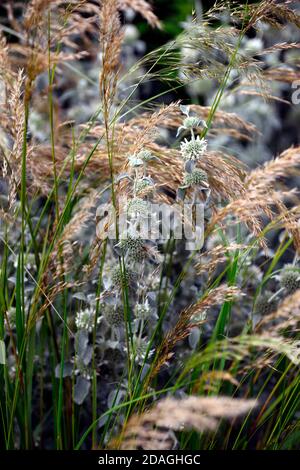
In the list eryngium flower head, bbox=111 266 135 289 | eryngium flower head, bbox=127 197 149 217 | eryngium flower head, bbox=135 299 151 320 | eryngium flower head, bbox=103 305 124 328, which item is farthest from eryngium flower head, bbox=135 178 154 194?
eryngium flower head, bbox=103 305 124 328

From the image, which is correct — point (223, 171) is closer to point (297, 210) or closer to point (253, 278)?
point (297, 210)

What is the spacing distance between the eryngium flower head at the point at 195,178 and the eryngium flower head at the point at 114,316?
1.27ft

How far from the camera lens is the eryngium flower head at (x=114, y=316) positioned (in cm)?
162

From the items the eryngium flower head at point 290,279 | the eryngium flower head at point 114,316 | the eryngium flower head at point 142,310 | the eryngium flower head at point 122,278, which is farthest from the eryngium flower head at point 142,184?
the eryngium flower head at point 290,279

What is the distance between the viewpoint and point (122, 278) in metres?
1.42

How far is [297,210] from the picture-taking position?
1327 mm

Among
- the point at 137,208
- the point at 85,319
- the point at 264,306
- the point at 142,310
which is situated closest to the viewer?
the point at 137,208

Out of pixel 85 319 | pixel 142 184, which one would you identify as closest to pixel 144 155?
pixel 142 184

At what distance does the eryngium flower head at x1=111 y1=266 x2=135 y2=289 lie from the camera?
1.39 metres

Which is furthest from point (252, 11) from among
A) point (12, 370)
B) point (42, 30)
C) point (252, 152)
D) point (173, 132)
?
point (173, 132)

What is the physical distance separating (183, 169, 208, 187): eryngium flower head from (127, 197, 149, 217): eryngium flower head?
13 cm

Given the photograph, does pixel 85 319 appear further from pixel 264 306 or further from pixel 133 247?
pixel 264 306

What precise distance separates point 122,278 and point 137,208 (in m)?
0.17

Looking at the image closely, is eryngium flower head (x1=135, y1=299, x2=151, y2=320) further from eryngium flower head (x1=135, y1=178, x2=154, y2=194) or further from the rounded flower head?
eryngium flower head (x1=135, y1=178, x2=154, y2=194)
